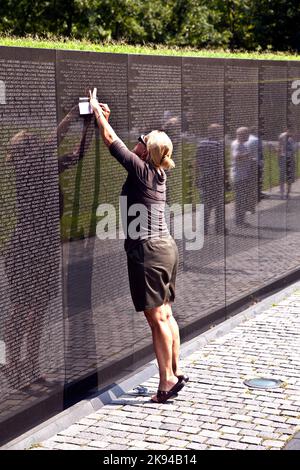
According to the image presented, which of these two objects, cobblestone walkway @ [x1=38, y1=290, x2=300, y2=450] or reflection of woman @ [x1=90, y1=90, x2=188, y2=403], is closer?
cobblestone walkway @ [x1=38, y1=290, x2=300, y2=450]

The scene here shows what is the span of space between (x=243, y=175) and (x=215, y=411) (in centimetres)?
391

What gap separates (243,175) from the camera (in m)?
9.88

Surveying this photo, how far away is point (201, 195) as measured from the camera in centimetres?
884

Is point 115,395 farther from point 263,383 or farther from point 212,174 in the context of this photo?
point 212,174

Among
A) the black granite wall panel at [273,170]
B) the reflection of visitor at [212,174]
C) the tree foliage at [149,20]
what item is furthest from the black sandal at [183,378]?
the tree foliage at [149,20]

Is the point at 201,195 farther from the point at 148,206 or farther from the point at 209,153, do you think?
the point at 148,206

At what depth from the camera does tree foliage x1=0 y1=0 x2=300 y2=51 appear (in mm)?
26594

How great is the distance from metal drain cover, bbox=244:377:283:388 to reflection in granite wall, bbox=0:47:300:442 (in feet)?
3.34

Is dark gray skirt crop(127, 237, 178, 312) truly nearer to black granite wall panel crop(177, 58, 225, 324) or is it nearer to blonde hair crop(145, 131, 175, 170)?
blonde hair crop(145, 131, 175, 170)

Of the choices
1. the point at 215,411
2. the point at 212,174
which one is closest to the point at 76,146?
the point at 215,411

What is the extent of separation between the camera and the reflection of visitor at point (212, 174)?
8.87m

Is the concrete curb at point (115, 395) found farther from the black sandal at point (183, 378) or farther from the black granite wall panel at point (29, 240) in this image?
the black sandal at point (183, 378)

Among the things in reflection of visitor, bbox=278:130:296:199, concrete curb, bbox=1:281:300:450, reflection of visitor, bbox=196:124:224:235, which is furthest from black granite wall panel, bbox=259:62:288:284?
reflection of visitor, bbox=196:124:224:235

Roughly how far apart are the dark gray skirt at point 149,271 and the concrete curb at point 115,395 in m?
0.79
